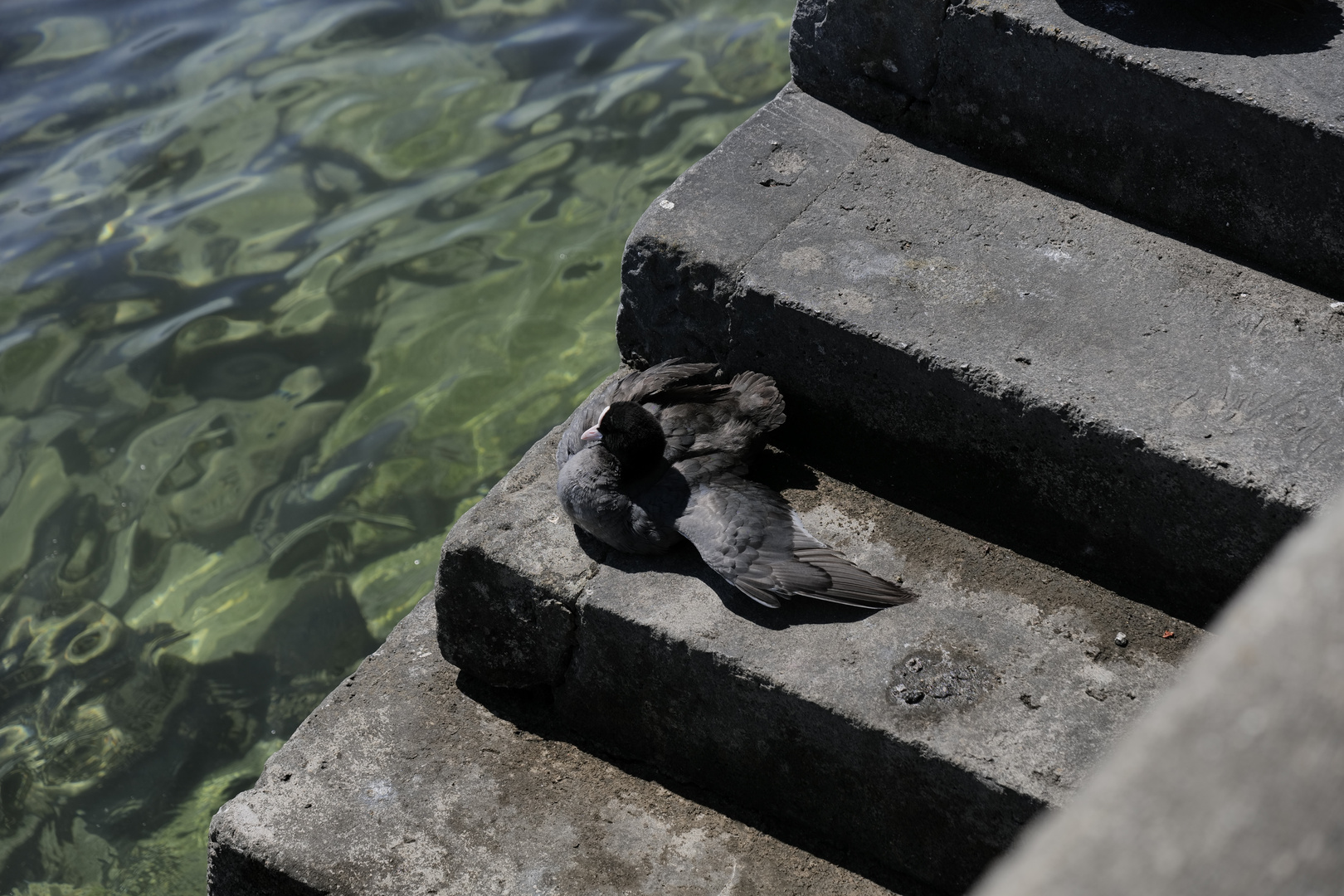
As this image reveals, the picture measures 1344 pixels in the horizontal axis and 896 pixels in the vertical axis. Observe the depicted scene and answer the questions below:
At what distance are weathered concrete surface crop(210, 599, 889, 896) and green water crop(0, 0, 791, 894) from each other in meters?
1.23

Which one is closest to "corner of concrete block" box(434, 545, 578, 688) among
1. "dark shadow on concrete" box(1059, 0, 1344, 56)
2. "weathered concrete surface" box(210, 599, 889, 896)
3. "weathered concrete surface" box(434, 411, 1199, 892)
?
"weathered concrete surface" box(434, 411, 1199, 892)

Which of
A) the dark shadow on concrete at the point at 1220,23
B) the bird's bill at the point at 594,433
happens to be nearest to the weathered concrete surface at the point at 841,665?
the bird's bill at the point at 594,433

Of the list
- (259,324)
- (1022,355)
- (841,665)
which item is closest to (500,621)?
(841,665)

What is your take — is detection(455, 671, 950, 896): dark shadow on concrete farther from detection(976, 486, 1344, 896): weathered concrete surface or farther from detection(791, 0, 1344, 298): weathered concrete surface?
detection(976, 486, 1344, 896): weathered concrete surface

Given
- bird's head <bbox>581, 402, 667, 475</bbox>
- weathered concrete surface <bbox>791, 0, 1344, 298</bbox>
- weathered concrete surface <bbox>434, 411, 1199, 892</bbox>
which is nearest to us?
weathered concrete surface <bbox>434, 411, 1199, 892</bbox>

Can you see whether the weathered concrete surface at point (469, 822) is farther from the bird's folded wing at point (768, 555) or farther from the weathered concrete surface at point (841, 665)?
the bird's folded wing at point (768, 555)

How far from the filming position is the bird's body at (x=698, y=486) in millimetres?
2988

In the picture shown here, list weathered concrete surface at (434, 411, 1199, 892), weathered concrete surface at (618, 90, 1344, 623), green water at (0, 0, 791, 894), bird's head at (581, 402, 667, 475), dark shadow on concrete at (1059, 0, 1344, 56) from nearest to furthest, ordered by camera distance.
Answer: weathered concrete surface at (434, 411, 1199, 892)
weathered concrete surface at (618, 90, 1344, 623)
bird's head at (581, 402, 667, 475)
dark shadow on concrete at (1059, 0, 1344, 56)
green water at (0, 0, 791, 894)

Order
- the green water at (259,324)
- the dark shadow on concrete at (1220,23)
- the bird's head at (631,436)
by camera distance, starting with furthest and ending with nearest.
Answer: the green water at (259,324), the dark shadow on concrete at (1220,23), the bird's head at (631,436)

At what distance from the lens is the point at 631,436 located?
310 centimetres

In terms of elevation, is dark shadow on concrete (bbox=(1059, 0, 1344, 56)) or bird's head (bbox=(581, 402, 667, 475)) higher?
dark shadow on concrete (bbox=(1059, 0, 1344, 56))

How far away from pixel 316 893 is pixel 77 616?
2387 millimetres

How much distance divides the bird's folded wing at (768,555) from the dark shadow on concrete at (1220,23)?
1715 millimetres

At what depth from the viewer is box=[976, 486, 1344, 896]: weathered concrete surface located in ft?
2.69
